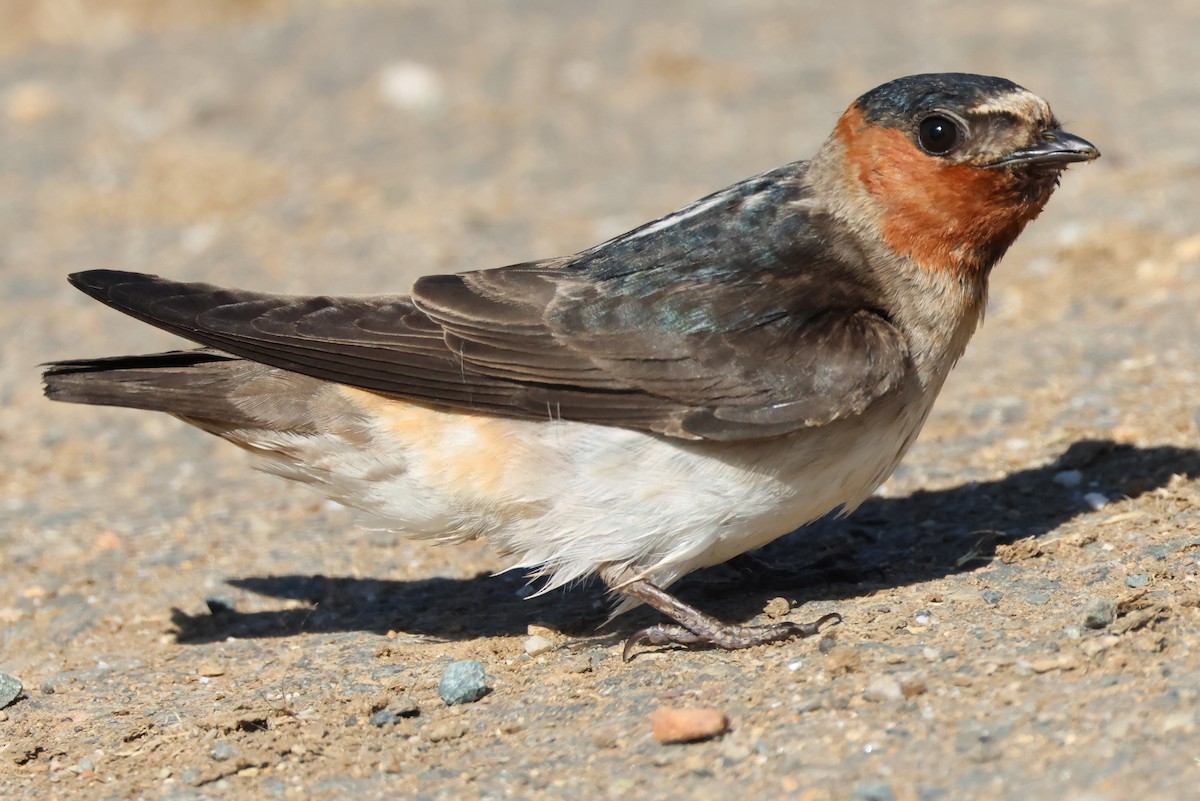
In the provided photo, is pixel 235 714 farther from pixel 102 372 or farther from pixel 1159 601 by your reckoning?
pixel 1159 601

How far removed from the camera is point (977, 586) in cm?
489

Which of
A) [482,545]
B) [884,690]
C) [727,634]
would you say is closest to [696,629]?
[727,634]

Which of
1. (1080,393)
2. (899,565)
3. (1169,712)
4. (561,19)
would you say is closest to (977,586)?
(899,565)

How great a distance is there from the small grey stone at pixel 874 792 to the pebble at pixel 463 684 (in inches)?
55.5

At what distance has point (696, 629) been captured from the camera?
4.82 m

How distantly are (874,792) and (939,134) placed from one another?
2250mm

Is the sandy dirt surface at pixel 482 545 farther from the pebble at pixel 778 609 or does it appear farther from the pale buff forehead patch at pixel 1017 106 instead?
the pale buff forehead patch at pixel 1017 106

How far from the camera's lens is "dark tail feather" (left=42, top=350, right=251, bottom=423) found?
5.12 meters

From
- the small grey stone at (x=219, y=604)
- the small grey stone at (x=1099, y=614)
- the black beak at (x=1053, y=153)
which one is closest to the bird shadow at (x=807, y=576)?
the small grey stone at (x=219, y=604)

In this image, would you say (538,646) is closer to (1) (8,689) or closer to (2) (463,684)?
(2) (463,684)

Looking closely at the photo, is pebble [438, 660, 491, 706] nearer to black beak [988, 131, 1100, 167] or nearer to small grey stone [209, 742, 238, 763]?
small grey stone [209, 742, 238, 763]

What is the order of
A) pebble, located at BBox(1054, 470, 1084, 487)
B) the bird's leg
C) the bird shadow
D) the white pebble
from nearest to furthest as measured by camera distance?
the bird's leg
the bird shadow
pebble, located at BBox(1054, 470, 1084, 487)
the white pebble

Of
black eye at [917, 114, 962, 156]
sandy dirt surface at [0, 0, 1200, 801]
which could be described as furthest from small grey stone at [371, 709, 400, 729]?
black eye at [917, 114, 962, 156]

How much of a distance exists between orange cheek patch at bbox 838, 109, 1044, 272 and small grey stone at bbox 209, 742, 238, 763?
103 inches
